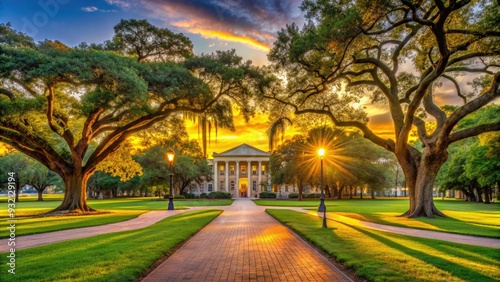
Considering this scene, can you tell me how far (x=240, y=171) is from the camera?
306 ft

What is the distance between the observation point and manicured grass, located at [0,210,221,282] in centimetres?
671

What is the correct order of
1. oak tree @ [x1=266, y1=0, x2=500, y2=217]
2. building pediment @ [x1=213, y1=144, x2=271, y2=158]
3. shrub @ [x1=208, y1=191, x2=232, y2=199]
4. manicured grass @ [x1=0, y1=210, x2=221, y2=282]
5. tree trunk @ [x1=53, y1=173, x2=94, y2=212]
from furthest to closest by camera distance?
building pediment @ [x1=213, y1=144, x2=271, y2=158]
shrub @ [x1=208, y1=191, x2=232, y2=199]
tree trunk @ [x1=53, y1=173, x2=94, y2=212]
oak tree @ [x1=266, y1=0, x2=500, y2=217]
manicured grass @ [x1=0, y1=210, x2=221, y2=282]

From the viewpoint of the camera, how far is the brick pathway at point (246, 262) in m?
6.93

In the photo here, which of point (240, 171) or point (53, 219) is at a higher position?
point (240, 171)

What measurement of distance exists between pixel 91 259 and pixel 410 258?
781cm

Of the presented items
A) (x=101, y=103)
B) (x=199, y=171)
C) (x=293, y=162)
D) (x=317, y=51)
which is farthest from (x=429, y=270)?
(x=199, y=171)

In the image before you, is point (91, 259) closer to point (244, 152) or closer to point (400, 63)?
point (400, 63)

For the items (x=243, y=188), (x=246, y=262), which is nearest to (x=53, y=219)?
(x=246, y=262)

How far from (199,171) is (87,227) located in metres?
54.1

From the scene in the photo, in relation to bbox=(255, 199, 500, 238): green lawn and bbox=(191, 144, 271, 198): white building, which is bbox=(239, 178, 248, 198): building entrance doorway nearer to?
bbox=(191, 144, 271, 198): white building

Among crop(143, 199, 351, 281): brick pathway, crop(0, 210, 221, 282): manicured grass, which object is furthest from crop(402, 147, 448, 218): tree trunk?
crop(0, 210, 221, 282): manicured grass

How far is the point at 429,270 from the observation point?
7.23 m

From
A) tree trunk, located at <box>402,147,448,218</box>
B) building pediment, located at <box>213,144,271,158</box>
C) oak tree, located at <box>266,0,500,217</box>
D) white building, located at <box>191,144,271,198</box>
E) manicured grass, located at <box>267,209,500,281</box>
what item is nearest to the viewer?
manicured grass, located at <box>267,209,500,281</box>

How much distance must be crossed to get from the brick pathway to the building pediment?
253 feet
